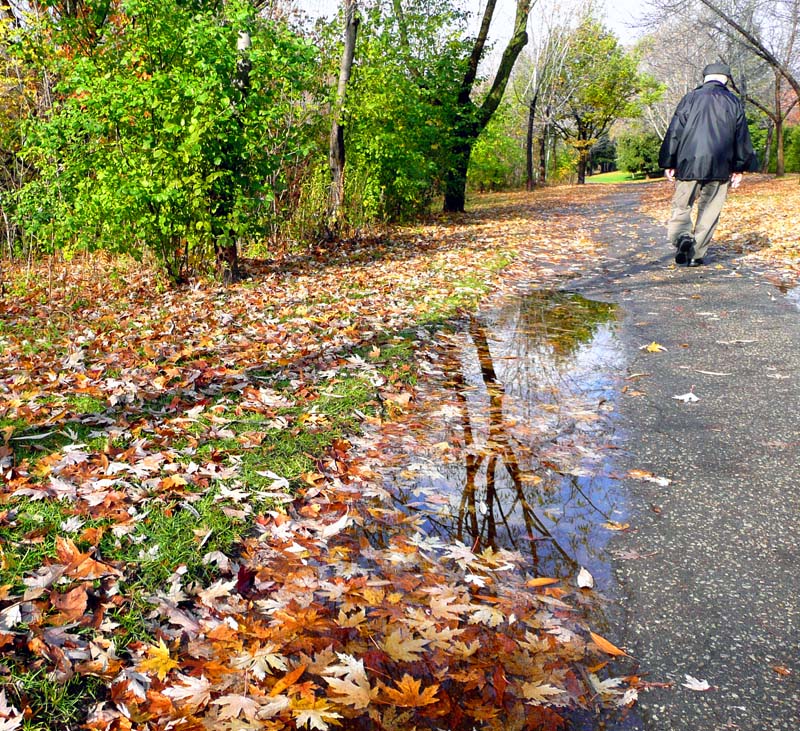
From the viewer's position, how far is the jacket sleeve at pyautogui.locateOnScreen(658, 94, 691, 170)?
24.4 ft

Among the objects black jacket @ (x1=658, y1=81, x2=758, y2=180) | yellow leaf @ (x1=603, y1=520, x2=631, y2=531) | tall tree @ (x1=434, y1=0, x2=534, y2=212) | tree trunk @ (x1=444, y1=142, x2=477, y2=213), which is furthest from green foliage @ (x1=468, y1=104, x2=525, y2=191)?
yellow leaf @ (x1=603, y1=520, x2=631, y2=531)

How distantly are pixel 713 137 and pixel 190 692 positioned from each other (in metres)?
7.70

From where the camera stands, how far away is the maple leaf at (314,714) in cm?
168

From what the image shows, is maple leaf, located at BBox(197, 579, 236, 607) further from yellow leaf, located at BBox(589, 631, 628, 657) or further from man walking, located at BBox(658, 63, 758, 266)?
man walking, located at BBox(658, 63, 758, 266)

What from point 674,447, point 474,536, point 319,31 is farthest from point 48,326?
point 319,31

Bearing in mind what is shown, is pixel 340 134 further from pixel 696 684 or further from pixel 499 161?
pixel 499 161

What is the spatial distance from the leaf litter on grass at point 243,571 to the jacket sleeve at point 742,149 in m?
5.09

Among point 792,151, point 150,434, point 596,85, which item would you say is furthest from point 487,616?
point 596,85

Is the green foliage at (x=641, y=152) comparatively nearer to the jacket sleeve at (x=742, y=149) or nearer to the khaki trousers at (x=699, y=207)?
the khaki trousers at (x=699, y=207)

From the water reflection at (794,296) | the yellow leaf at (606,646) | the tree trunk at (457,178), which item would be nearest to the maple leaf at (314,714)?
the yellow leaf at (606,646)

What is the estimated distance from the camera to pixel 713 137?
7.15 m

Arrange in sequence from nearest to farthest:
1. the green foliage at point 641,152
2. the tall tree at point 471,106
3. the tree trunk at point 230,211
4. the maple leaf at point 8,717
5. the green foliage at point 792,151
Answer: the maple leaf at point 8,717 → the tree trunk at point 230,211 → the tall tree at point 471,106 → the green foliage at point 792,151 → the green foliage at point 641,152

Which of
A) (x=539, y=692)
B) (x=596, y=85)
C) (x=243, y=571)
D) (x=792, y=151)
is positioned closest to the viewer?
(x=539, y=692)

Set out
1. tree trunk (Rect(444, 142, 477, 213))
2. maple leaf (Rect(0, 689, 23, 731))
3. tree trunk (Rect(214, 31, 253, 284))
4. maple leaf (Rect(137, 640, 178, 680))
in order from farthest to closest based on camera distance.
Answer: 1. tree trunk (Rect(444, 142, 477, 213))
2. tree trunk (Rect(214, 31, 253, 284))
3. maple leaf (Rect(137, 640, 178, 680))
4. maple leaf (Rect(0, 689, 23, 731))
